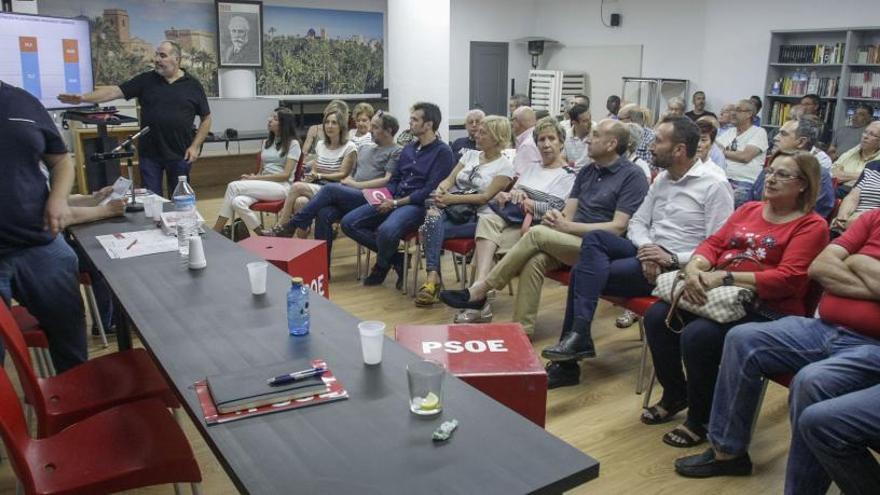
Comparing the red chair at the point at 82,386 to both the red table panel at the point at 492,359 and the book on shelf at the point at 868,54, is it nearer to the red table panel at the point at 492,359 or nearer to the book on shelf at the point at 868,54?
the red table panel at the point at 492,359

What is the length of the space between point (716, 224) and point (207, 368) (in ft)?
7.81

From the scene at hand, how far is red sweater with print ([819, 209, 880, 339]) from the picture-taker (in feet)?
7.54

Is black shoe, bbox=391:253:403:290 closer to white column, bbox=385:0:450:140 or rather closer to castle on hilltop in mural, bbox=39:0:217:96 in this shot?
white column, bbox=385:0:450:140

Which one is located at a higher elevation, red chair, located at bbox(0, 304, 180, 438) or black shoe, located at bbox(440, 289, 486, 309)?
red chair, located at bbox(0, 304, 180, 438)

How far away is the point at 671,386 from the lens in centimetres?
301

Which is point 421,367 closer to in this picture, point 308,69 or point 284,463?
point 284,463

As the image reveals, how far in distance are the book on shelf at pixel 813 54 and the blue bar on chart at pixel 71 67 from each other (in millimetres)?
8204

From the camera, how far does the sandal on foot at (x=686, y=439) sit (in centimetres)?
281

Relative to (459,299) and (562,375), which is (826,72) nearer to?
(459,299)

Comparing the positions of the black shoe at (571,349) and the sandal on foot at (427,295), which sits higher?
the black shoe at (571,349)

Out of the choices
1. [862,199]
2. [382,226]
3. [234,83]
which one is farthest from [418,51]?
[234,83]

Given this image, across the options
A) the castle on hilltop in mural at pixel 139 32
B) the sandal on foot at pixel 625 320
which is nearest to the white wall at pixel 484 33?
the castle on hilltop in mural at pixel 139 32

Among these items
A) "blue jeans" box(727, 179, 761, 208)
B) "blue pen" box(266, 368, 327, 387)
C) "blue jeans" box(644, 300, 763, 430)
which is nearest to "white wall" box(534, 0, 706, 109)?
"blue jeans" box(727, 179, 761, 208)

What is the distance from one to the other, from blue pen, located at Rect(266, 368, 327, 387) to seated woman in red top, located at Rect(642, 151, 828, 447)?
165 centimetres
